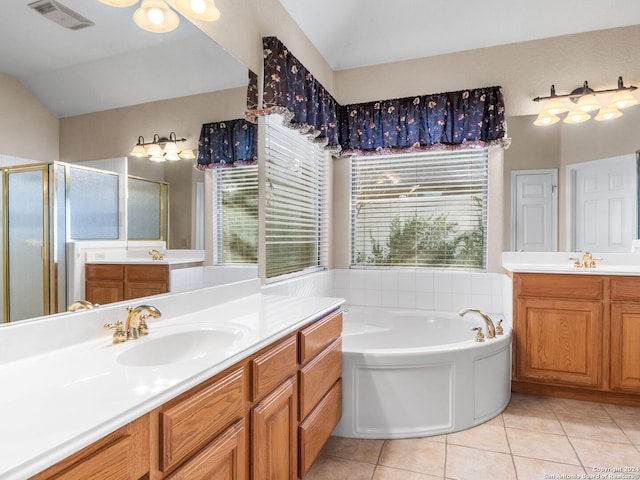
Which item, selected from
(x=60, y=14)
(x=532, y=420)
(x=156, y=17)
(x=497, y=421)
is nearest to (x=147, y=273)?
(x=60, y=14)

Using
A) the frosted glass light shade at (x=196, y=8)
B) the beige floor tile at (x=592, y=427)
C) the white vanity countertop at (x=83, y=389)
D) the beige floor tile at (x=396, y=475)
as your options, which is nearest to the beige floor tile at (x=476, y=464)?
the beige floor tile at (x=396, y=475)

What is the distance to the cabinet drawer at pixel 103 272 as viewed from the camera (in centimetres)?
135

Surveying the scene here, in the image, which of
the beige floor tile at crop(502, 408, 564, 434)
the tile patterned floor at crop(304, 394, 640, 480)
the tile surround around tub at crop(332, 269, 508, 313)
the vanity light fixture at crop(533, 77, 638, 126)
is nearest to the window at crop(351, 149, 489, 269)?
the tile surround around tub at crop(332, 269, 508, 313)

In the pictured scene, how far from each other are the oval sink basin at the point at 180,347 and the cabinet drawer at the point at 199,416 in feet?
0.55

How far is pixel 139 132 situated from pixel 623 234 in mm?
3246

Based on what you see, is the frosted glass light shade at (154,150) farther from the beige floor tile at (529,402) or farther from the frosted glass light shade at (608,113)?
the frosted glass light shade at (608,113)

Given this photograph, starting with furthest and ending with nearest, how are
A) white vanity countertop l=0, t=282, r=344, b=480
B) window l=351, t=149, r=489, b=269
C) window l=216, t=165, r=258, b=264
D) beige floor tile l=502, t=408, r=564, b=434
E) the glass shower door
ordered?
window l=351, t=149, r=489, b=269 → beige floor tile l=502, t=408, r=564, b=434 → window l=216, t=165, r=258, b=264 → the glass shower door → white vanity countertop l=0, t=282, r=344, b=480

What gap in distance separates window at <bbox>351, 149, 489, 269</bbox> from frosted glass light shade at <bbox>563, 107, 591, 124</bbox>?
0.62 meters

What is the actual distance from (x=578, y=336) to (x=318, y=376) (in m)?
1.89

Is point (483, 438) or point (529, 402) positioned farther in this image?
point (529, 402)

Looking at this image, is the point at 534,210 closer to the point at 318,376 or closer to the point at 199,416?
the point at 318,376

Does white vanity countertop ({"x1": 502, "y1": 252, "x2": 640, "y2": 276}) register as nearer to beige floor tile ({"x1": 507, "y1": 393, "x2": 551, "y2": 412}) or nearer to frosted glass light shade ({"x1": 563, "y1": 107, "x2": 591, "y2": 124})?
beige floor tile ({"x1": 507, "y1": 393, "x2": 551, "y2": 412})

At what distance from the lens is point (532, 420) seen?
2.40 metres

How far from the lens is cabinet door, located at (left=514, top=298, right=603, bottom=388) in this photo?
260cm
